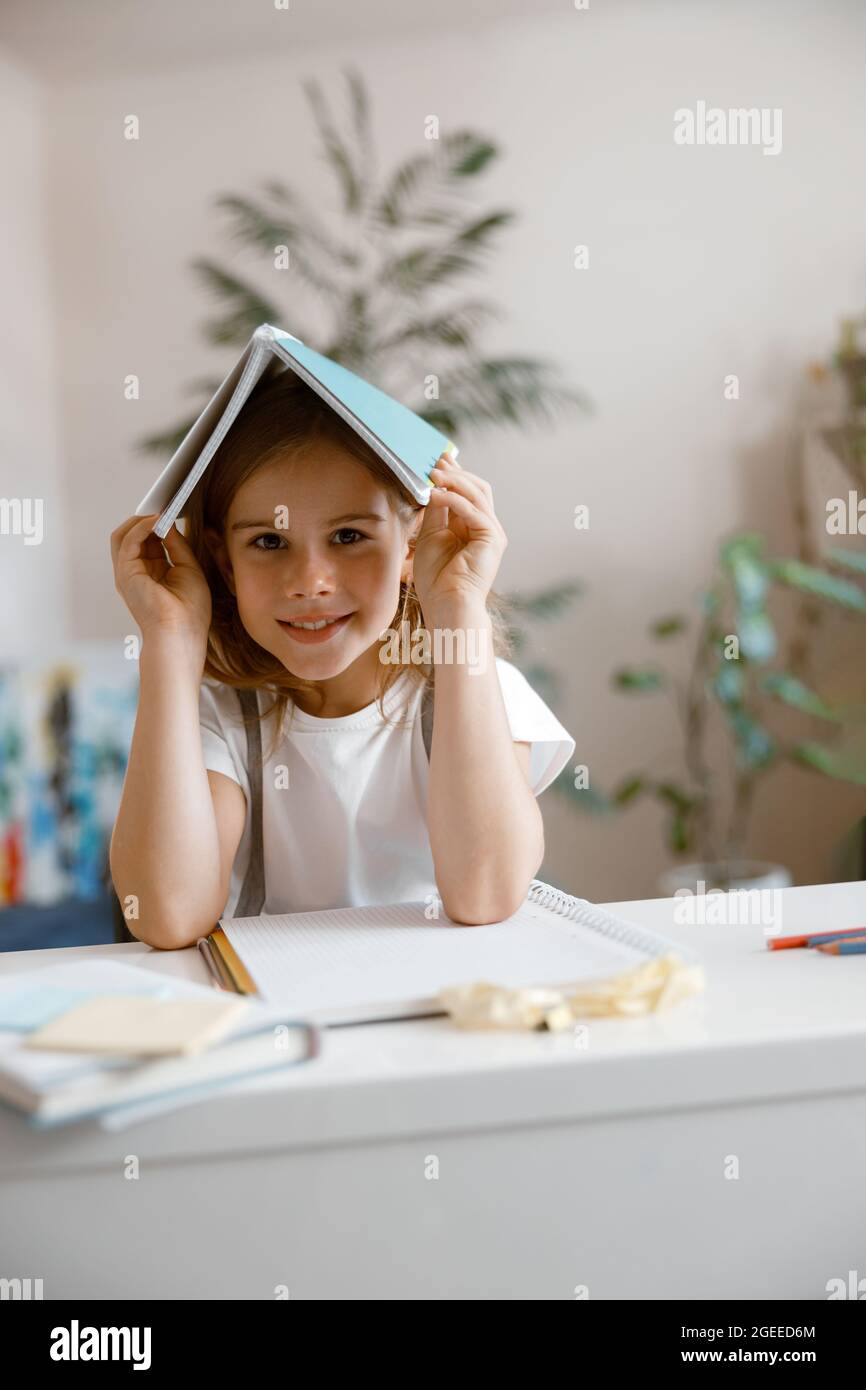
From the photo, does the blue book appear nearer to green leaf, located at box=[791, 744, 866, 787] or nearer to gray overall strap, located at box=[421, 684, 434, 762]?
gray overall strap, located at box=[421, 684, 434, 762]

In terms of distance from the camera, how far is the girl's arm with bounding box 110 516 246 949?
36.3 inches

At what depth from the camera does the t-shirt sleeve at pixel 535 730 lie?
3.71 ft

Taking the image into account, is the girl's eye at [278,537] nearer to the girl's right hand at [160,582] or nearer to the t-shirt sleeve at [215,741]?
the girl's right hand at [160,582]

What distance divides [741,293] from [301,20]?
1.43 m

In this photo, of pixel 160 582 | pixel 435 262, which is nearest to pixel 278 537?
pixel 160 582

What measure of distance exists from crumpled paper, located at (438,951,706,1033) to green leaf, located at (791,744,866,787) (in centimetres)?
239

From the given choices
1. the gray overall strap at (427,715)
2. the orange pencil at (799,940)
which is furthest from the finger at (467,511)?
the orange pencil at (799,940)

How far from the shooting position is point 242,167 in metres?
3.40

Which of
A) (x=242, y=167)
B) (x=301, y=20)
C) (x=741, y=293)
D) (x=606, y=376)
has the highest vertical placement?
(x=301, y=20)

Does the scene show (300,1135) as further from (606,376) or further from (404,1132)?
(606,376)

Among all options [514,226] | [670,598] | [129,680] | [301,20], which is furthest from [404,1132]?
[301,20]

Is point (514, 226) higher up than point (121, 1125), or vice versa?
point (514, 226)

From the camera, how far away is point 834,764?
9.64 feet

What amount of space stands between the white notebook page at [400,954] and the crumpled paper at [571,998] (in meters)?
0.03
